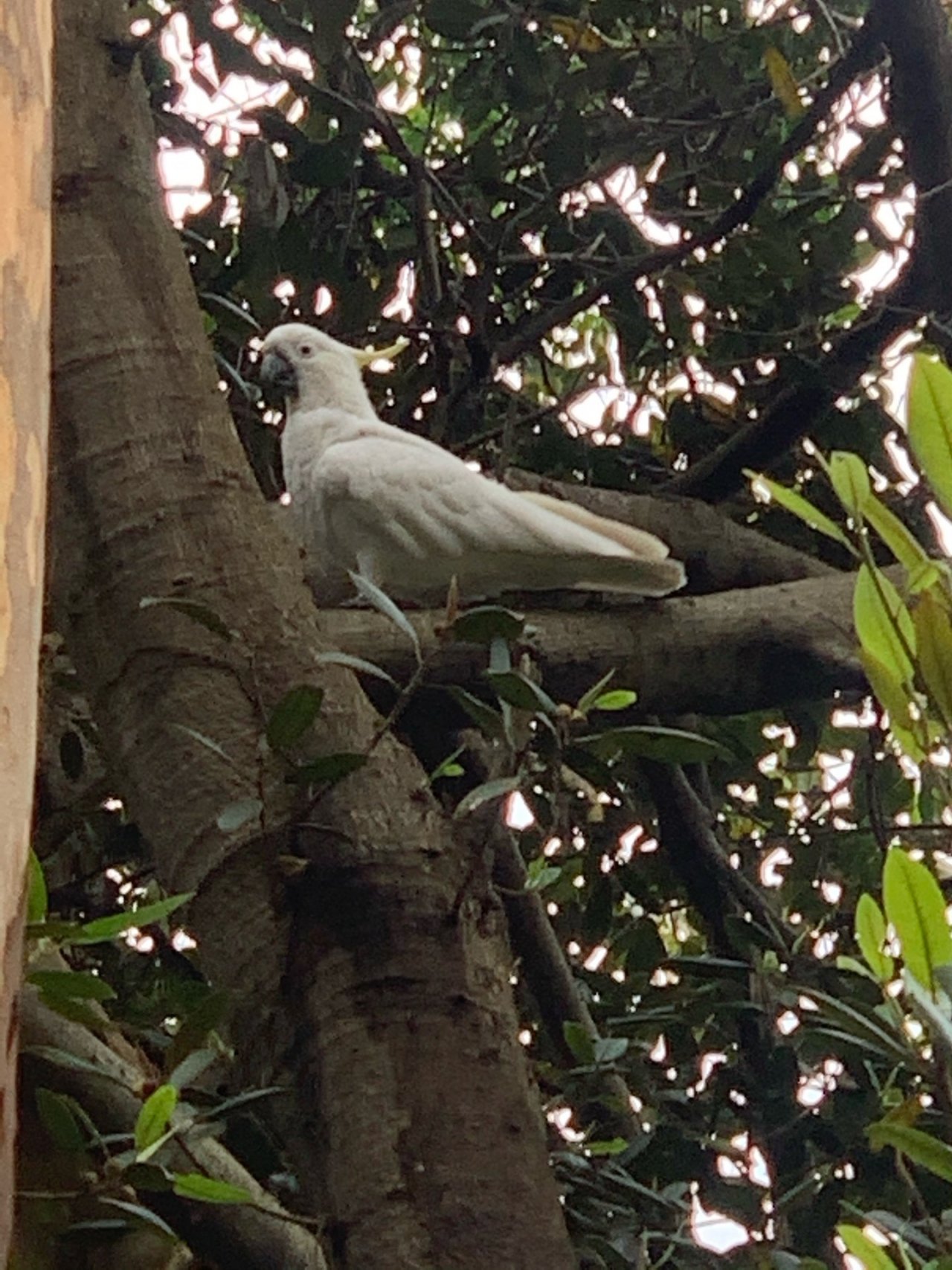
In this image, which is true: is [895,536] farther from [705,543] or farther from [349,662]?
[705,543]

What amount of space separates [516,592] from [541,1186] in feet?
2.89

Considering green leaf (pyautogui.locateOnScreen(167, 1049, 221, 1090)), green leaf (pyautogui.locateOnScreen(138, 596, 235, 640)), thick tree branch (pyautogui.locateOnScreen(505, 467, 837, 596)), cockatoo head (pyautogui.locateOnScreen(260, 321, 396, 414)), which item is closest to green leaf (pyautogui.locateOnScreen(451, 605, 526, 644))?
green leaf (pyautogui.locateOnScreen(138, 596, 235, 640))

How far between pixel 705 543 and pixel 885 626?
117cm

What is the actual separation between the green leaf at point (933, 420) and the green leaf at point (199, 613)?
1.64ft

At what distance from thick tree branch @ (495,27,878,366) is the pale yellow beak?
0.18 meters

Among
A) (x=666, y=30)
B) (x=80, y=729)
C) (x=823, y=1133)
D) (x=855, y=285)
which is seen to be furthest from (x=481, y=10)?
(x=823, y=1133)

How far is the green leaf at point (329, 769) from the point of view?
910mm

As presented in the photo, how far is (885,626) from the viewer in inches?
23.5

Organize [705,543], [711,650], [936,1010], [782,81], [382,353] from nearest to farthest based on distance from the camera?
[936,1010], [711,650], [782,81], [705,543], [382,353]

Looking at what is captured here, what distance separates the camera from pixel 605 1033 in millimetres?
1461

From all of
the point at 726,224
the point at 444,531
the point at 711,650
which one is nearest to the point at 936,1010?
the point at 711,650

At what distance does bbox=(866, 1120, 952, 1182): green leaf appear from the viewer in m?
0.57

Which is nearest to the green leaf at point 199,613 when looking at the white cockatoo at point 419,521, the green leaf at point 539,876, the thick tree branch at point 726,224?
the green leaf at point 539,876

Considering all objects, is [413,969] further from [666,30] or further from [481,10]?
[666,30]
